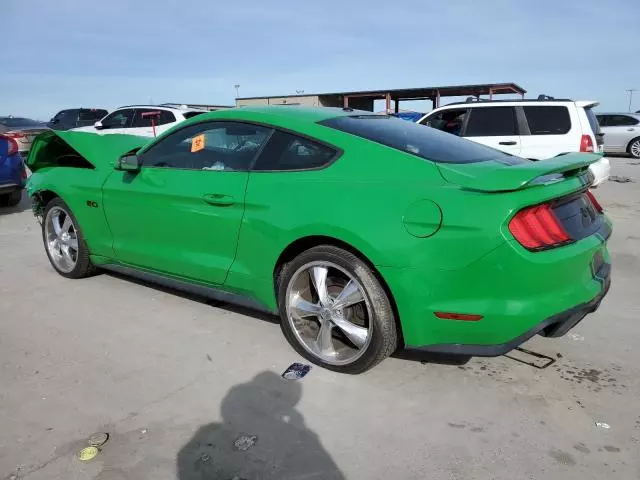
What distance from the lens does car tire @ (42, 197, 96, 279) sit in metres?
4.51

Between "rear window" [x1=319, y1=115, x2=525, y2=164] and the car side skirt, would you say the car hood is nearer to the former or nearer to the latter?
the car side skirt

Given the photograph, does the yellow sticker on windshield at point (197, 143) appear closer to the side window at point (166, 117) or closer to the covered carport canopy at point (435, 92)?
the side window at point (166, 117)

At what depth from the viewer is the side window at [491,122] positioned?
27.8 feet

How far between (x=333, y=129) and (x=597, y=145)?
6623 millimetres

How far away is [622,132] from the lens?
17156mm

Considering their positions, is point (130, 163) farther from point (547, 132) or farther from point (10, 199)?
point (547, 132)

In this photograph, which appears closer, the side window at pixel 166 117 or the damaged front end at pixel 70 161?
the damaged front end at pixel 70 161

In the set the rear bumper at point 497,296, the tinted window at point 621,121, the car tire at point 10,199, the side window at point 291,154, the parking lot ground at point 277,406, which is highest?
the side window at point 291,154

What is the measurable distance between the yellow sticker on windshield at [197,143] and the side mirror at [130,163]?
475mm

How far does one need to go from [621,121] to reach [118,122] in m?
15.5

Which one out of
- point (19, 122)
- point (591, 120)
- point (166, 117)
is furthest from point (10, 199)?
point (19, 122)

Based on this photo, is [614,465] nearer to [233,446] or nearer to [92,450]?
[233,446]

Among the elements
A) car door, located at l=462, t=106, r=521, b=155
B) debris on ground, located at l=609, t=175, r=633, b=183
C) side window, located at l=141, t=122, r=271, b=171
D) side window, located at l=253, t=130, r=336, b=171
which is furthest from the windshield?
side window, located at l=253, t=130, r=336, b=171

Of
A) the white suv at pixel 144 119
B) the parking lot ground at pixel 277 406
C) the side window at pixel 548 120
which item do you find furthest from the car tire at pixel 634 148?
the parking lot ground at pixel 277 406
